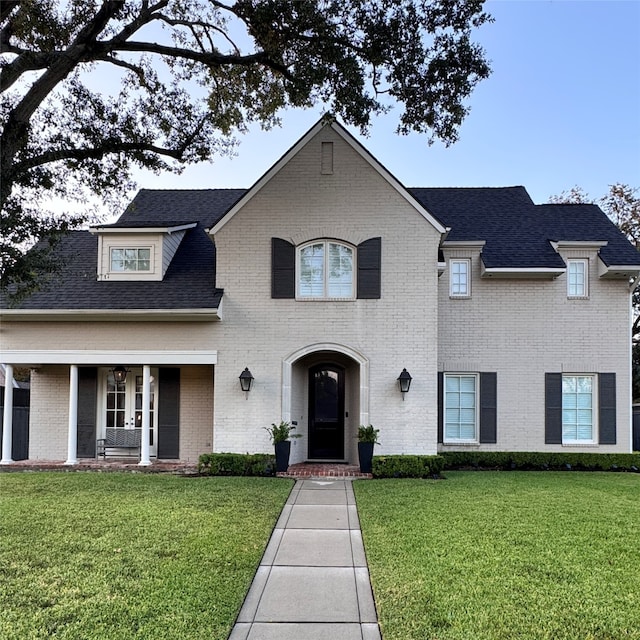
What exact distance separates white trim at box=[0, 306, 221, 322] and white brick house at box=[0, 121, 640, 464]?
0.18 ft

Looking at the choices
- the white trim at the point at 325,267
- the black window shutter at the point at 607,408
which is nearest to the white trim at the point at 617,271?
the black window shutter at the point at 607,408

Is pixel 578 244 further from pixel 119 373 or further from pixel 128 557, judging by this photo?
pixel 128 557

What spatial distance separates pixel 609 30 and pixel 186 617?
13.4 m

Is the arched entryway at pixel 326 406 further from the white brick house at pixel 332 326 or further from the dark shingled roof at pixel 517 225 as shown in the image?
the dark shingled roof at pixel 517 225

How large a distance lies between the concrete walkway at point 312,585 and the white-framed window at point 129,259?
319 inches

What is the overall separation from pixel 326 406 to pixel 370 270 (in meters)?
3.97

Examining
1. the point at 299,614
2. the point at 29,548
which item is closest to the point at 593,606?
the point at 299,614

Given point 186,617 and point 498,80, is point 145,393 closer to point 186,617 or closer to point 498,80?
point 186,617

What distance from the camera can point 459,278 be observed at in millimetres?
14844

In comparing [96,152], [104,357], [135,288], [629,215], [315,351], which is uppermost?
[629,215]

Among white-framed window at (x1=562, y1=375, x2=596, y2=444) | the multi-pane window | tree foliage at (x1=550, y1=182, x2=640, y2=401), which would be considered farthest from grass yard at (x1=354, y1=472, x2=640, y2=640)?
tree foliage at (x1=550, y1=182, x2=640, y2=401)

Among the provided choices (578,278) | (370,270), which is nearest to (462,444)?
(370,270)

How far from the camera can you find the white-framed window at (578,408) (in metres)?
14.4

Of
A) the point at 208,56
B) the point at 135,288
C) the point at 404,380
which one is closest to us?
the point at 208,56
